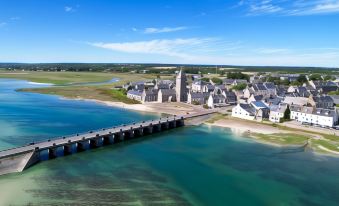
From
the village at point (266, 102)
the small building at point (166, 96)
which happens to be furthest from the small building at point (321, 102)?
the small building at point (166, 96)

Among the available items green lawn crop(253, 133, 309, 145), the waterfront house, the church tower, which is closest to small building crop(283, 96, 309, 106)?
green lawn crop(253, 133, 309, 145)

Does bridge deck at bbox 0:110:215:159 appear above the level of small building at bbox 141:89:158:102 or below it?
below

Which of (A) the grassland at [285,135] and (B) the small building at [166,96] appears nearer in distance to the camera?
(A) the grassland at [285,135]

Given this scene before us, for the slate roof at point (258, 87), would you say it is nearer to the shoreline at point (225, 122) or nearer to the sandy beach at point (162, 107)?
the sandy beach at point (162, 107)

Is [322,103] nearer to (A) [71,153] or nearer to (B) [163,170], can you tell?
(B) [163,170]

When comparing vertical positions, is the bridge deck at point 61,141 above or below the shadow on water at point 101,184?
above

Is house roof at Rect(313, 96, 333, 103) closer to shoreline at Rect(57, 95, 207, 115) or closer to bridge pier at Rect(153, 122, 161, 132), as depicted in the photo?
shoreline at Rect(57, 95, 207, 115)

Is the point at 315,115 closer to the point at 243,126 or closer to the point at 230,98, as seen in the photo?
the point at 243,126
